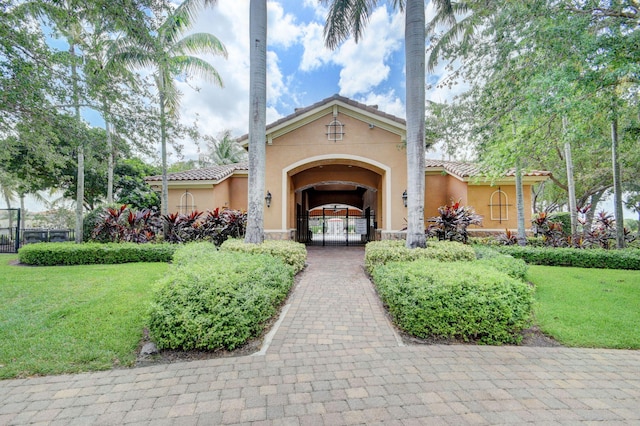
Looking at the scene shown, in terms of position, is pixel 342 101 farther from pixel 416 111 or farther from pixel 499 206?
pixel 499 206

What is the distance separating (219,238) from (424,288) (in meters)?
9.05

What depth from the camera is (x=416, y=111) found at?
747cm

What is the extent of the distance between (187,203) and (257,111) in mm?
7602

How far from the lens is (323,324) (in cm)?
466

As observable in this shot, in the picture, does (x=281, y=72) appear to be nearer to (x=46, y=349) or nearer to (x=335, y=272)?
(x=335, y=272)

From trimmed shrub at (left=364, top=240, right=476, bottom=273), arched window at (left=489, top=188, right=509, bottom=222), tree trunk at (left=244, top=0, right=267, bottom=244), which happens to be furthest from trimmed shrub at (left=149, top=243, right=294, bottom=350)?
arched window at (left=489, top=188, right=509, bottom=222)

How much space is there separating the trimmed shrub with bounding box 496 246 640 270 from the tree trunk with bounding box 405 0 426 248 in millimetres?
4243

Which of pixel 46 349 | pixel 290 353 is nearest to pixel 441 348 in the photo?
pixel 290 353

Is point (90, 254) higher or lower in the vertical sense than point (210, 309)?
higher

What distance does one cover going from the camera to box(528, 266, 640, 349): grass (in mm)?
4301

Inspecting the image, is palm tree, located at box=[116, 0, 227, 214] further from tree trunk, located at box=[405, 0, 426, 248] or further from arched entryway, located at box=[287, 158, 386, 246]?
tree trunk, located at box=[405, 0, 426, 248]

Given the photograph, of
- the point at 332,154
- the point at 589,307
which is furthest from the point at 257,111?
the point at 589,307

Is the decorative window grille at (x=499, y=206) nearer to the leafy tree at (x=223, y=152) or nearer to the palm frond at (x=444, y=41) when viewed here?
the palm frond at (x=444, y=41)

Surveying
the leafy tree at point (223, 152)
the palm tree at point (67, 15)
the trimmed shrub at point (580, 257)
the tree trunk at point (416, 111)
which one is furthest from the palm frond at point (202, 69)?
the trimmed shrub at point (580, 257)
